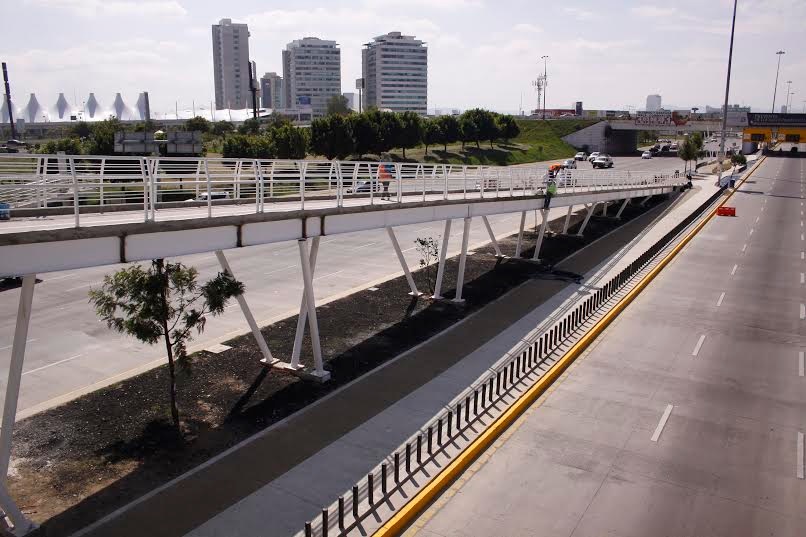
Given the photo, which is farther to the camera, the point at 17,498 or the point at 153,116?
the point at 153,116

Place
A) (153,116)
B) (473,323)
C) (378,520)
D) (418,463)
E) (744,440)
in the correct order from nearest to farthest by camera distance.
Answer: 1. (378,520)
2. (418,463)
3. (744,440)
4. (473,323)
5. (153,116)

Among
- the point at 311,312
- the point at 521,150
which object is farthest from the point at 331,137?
the point at 311,312

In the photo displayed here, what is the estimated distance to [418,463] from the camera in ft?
35.2

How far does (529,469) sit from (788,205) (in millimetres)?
49850

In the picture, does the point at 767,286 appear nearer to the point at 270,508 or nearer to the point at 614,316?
the point at 614,316

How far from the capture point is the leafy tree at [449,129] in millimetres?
81938

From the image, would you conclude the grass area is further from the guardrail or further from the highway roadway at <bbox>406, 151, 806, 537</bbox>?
the guardrail

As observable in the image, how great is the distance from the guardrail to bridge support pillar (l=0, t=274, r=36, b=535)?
4047 mm

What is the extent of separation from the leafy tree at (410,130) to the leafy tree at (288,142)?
51.4ft

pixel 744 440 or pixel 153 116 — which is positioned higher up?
pixel 153 116

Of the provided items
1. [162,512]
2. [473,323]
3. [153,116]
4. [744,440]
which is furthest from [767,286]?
[153,116]

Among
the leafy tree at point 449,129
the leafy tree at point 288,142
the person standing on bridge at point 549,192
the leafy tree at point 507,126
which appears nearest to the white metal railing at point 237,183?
the person standing on bridge at point 549,192

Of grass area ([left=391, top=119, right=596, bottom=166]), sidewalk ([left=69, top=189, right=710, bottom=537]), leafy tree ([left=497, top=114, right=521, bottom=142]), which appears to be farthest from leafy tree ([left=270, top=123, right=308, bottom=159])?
leafy tree ([left=497, top=114, right=521, bottom=142])

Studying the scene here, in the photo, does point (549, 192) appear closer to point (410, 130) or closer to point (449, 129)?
point (410, 130)
